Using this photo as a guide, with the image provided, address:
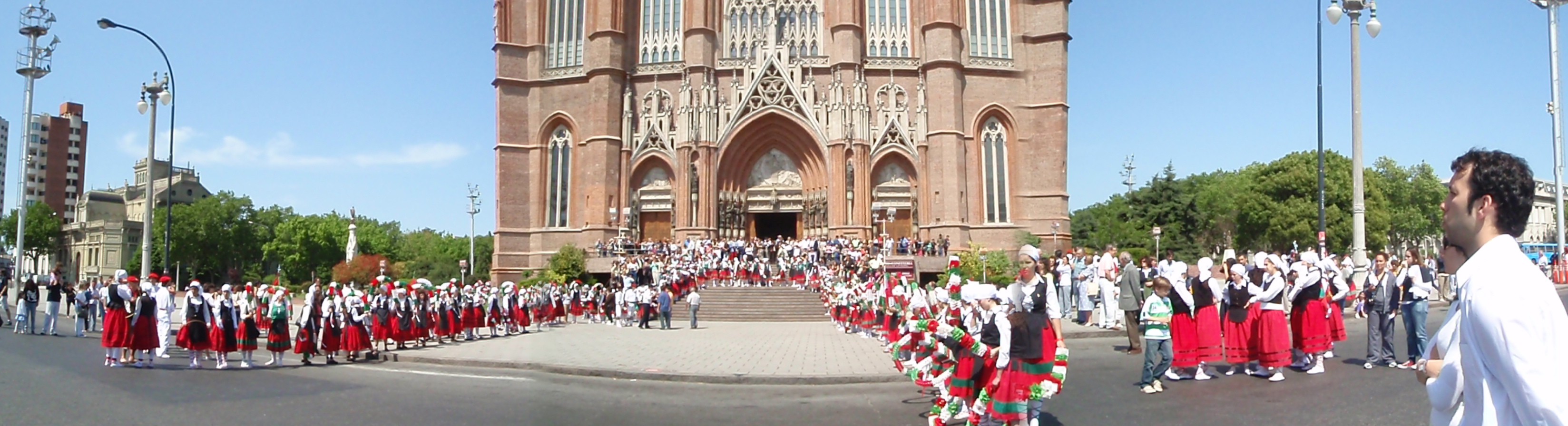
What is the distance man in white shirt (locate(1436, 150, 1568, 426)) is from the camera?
2463 millimetres

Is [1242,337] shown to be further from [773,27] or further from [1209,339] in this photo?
[773,27]

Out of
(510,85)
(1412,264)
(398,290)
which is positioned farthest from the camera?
(510,85)

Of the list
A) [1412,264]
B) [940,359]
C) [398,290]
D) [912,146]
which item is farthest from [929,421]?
[912,146]

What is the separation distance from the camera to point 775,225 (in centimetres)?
5238

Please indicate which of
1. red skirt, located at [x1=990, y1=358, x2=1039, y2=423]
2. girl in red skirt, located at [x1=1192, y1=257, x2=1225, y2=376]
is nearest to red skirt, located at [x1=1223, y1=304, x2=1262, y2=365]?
girl in red skirt, located at [x1=1192, y1=257, x2=1225, y2=376]

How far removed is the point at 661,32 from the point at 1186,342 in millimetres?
41460

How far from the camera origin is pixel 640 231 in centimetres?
4975

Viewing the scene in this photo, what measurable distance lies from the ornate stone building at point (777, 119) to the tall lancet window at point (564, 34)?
0.28 ft

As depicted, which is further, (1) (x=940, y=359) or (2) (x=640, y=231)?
(2) (x=640, y=231)

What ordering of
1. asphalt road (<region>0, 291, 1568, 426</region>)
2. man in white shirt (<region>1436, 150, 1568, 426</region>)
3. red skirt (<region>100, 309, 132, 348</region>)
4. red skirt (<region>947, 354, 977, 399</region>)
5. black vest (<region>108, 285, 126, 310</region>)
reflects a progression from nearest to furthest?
man in white shirt (<region>1436, 150, 1568, 426</region>) → red skirt (<region>947, 354, 977, 399</region>) → asphalt road (<region>0, 291, 1568, 426</region>) → red skirt (<region>100, 309, 132, 348</region>) → black vest (<region>108, 285, 126, 310</region>)

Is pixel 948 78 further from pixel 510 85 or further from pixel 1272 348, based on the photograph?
pixel 1272 348

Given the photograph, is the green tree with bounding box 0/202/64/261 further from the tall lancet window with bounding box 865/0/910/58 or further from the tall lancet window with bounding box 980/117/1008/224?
the tall lancet window with bounding box 980/117/1008/224

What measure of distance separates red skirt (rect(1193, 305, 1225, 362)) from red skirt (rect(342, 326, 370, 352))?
14.0 m

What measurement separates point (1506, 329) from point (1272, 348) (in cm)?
1035
